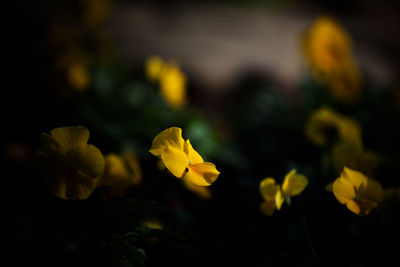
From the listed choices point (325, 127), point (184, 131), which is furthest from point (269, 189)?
point (184, 131)

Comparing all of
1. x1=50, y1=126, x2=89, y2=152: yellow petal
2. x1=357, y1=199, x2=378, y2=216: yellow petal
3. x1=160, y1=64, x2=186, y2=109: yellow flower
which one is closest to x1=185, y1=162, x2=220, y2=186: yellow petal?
x1=50, y1=126, x2=89, y2=152: yellow petal

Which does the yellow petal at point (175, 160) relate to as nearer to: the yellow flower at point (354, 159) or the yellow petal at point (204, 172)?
the yellow petal at point (204, 172)

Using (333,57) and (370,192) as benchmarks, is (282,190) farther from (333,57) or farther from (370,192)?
(333,57)

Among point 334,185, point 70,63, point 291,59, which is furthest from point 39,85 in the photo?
point 291,59

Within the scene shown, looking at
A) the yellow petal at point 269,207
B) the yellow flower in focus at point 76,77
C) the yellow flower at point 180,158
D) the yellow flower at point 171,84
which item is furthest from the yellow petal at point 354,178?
the yellow flower in focus at point 76,77

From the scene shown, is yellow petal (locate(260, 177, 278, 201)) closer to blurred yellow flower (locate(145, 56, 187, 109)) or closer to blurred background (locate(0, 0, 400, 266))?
blurred background (locate(0, 0, 400, 266))
